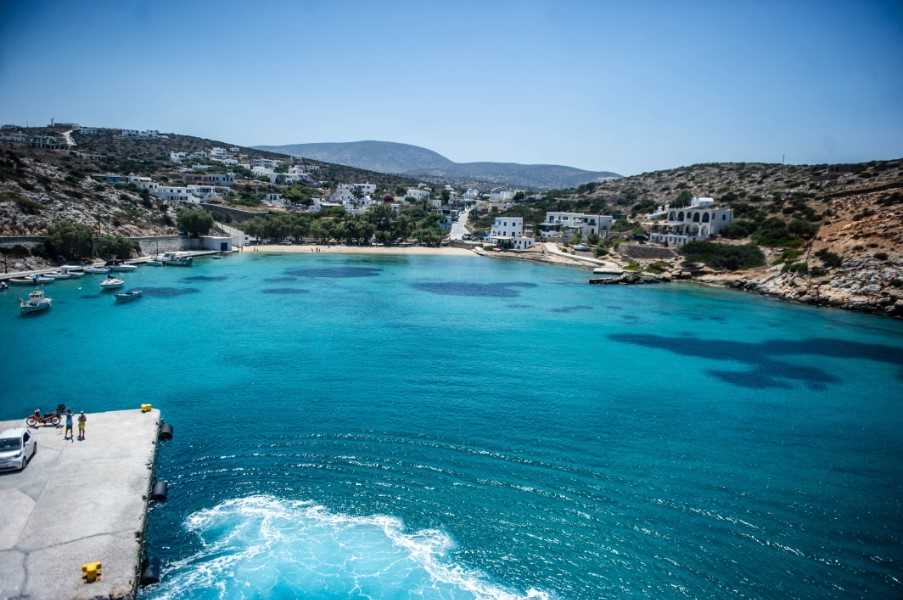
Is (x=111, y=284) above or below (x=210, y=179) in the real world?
below

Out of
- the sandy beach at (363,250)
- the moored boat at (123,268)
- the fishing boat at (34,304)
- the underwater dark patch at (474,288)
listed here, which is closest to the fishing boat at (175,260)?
the moored boat at (123,268)

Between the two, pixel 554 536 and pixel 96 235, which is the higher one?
pixel 96 235

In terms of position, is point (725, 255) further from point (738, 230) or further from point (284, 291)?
point (284, 291)

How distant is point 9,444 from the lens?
50.1 feet

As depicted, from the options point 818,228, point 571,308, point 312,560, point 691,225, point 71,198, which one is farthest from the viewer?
point 691,225

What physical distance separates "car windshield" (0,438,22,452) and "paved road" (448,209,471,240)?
91411 millimetres

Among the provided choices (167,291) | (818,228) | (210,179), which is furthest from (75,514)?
(210,179)

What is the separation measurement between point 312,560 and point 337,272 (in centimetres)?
5513

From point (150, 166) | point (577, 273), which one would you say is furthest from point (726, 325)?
point (150, 166)

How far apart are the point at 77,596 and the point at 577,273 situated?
6672 cm

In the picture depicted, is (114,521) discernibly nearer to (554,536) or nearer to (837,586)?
(554,536)

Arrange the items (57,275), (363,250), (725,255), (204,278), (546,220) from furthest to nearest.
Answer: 1. (546,220)
2. (363,250)
3. (725,255)
4. (204,278)
5. (57,275)

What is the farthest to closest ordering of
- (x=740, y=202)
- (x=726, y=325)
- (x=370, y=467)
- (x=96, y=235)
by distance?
(x=740, y=202), (x=96, y=235), (x=726, y=325), (x=370, y=467)

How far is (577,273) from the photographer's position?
72750mm
